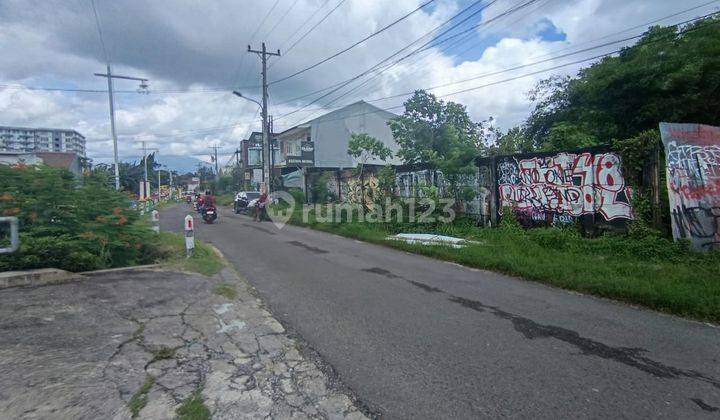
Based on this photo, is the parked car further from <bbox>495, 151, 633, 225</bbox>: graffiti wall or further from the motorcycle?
<bbox>495, 151, 633, 225</bbox>: graffiti wall

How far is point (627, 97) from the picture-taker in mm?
14422

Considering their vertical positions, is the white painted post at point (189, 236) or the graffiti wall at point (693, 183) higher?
the graffiti wall at point (693, 183)

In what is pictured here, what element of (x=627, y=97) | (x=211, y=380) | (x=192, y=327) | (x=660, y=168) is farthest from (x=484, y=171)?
(x=211, y=380)

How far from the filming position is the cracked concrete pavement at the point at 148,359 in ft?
10.7

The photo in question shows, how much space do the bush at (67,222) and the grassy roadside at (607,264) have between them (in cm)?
654

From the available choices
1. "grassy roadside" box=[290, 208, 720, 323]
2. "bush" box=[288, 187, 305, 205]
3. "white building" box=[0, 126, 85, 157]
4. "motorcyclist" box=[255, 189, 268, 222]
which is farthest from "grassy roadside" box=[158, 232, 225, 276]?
"white building" box=[0, 126, 85, 157]

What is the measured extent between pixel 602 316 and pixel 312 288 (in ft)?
13.5

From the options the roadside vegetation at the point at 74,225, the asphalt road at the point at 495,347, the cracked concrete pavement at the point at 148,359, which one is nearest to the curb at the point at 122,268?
the roadside vegetation at the point at 74,225

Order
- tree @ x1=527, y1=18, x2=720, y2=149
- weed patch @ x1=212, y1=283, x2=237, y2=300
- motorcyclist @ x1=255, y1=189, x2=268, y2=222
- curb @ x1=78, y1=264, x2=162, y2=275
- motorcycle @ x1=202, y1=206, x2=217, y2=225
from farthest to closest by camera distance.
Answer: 1. motorcyclist @ x1=255, y1=189, x2=268, y2=222
2. motorcycle @ x1=202, y1=206, x2=217, y2=225
3. tree @ x1=527, y1=18, x2=720, y2=149
4. curb @ x1=78, y1=264, x2=162, y2=275
5. weed patch @ x1=212, y1=283, x2=237, y2=300

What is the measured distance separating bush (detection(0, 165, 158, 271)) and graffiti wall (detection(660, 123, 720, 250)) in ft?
34.1

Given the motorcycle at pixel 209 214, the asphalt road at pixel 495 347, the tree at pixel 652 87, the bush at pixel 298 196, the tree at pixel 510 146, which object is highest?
the tree at pixel 652 87

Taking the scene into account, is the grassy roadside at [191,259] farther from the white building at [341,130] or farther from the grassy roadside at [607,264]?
the white building at [341,130]

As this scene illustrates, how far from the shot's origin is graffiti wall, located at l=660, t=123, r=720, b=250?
8.34 m

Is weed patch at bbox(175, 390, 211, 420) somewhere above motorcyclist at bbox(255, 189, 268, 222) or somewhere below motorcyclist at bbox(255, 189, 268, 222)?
below
